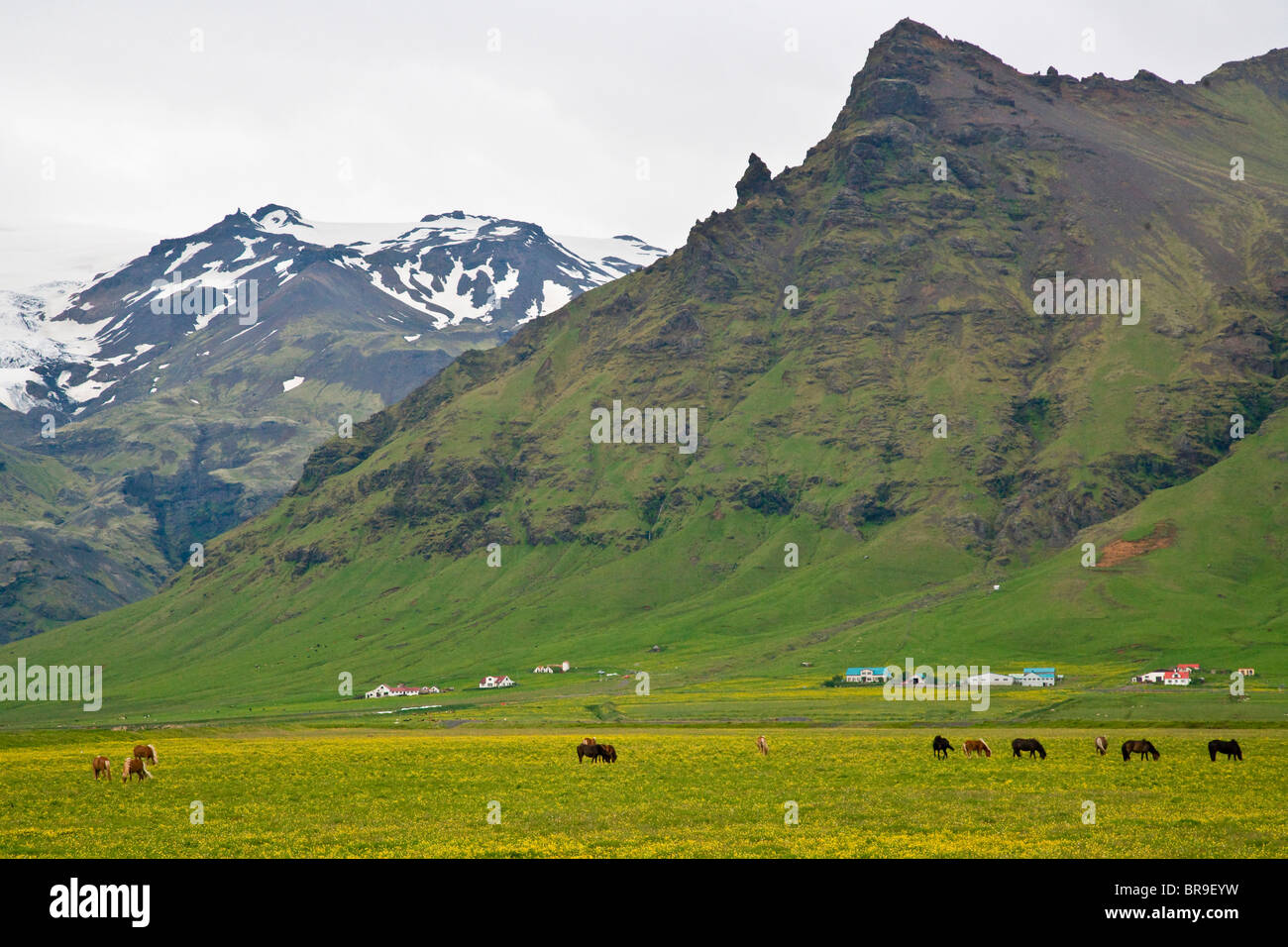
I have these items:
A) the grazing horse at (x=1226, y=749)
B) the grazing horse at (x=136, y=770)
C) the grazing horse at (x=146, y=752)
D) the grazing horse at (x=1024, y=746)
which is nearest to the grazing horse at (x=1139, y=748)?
the grazing horse at (x=1226, y=749)

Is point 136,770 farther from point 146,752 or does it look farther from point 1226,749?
point 1226,749

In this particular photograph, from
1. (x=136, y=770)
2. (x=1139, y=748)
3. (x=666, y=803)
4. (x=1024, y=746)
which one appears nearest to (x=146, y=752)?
(x=136, y=770)

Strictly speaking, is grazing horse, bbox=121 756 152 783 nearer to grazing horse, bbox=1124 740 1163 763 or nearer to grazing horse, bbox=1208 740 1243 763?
grazing horse, bbox=1124 740 1163 763

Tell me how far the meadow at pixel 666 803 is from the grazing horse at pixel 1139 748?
986 millimetres

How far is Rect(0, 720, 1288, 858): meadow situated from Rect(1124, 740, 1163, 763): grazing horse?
0.99 meters

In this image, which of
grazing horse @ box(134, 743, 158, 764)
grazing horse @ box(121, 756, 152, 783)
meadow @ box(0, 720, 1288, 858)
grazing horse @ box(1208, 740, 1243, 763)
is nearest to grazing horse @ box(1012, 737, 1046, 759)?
meadow @ box(0, 720, 1288, 858)

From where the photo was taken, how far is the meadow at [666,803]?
44062mm

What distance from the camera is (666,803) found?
5688 cm

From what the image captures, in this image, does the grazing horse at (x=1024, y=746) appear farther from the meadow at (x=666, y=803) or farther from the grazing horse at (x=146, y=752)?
the grazing horse at (x=146, y=752)

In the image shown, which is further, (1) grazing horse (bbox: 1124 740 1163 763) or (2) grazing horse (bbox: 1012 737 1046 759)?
(2) grazing horse (bbox: 1012 737 1046 759)

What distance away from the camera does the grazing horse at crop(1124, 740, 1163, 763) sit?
77938 mm

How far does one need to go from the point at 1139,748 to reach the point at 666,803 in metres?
39.3

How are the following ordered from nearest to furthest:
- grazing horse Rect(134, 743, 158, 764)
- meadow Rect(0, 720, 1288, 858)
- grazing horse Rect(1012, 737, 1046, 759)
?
meadow Rect(0, 720, 1288, 858), grazing horse Rect(134, 743, 158, 764), grazing horse Rect(1012, 737, 1046, 759)
